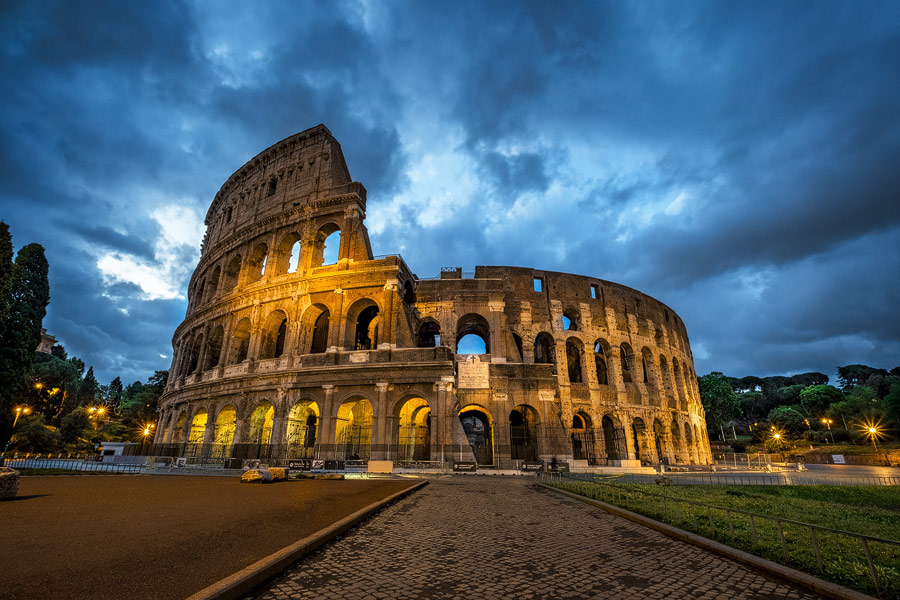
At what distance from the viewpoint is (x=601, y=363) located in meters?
34.6

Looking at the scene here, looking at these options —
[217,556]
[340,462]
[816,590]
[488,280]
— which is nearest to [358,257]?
[488,280]

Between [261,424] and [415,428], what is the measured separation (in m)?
9.59

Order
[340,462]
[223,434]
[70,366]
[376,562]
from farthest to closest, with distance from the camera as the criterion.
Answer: [70,366], [223,434], [340,462], [376,562]

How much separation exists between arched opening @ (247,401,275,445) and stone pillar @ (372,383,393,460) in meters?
6.95

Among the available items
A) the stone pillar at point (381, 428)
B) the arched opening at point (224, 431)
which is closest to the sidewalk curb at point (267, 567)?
the stone pillar at point (381, 428)

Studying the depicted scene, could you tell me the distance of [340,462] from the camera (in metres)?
20.1

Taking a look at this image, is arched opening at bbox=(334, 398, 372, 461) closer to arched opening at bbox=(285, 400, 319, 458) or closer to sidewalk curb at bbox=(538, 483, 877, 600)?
arched opening at bbox=(285, 400, 319, 458)

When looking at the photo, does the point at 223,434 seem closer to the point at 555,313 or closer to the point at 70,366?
the point at 555,313

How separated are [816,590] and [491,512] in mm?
5650

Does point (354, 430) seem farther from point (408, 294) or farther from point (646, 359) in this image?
point (646, 359)

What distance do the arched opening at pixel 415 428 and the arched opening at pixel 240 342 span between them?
40.0ft

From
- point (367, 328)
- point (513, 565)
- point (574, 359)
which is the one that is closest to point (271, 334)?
point (367, 328)

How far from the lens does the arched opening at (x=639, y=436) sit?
29719 millimetres

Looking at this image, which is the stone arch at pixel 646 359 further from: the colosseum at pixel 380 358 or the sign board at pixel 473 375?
the sign board at pixel 473 375
